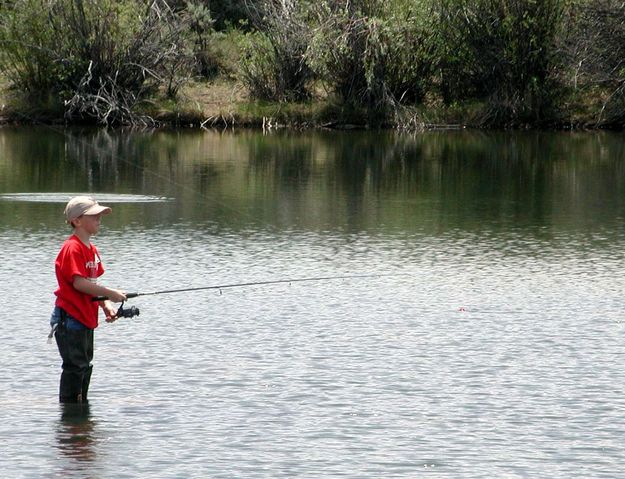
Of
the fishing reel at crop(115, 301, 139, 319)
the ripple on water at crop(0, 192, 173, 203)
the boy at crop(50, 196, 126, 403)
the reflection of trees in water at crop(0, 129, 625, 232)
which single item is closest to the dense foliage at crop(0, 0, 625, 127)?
the reflection of trees in water at crop(0, 129, 625, 232)

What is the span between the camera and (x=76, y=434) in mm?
8516

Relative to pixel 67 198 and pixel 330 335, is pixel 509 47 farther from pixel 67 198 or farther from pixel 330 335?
pixel 330 335

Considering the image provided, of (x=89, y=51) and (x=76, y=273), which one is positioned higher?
(x=89, y=51)

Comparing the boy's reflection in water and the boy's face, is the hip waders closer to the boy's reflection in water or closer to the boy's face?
the boy's reflection in water

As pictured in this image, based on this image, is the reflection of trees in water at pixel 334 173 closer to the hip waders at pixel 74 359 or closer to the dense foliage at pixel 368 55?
the dense foliage at pixel 368 55

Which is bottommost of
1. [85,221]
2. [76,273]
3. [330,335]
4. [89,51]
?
[330,335]

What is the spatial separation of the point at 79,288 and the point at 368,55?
116 feet

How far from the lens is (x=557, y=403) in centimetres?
938

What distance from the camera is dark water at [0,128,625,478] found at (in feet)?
27.0

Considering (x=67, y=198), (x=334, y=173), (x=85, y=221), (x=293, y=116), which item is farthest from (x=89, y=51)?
(x=85, y=221)

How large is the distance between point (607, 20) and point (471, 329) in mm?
32094

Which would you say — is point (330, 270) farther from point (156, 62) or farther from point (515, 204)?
point (156, 62)

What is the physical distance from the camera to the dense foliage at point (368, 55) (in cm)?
4297

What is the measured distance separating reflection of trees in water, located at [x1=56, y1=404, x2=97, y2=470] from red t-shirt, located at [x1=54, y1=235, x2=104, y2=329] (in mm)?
648
